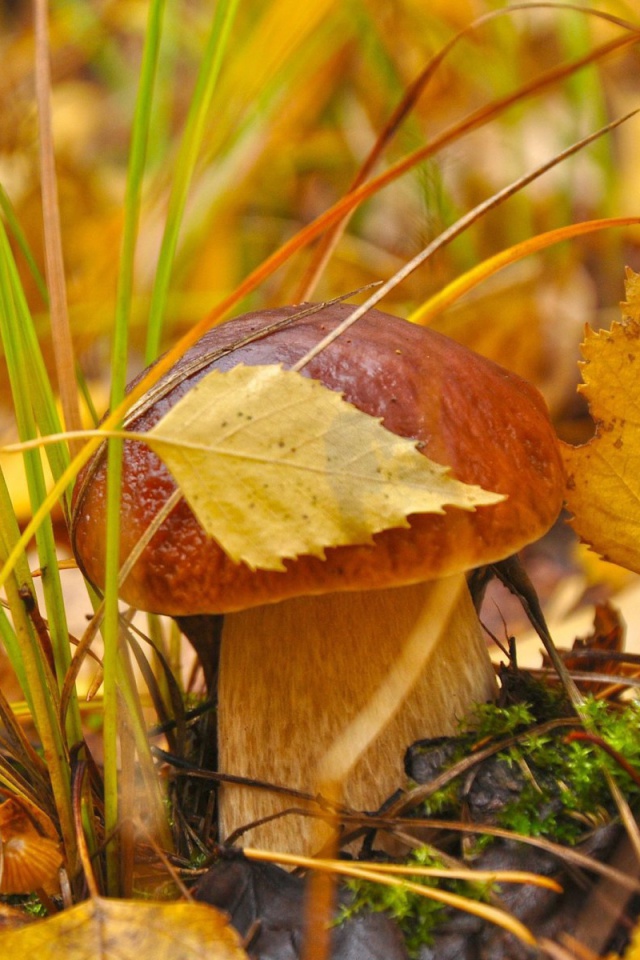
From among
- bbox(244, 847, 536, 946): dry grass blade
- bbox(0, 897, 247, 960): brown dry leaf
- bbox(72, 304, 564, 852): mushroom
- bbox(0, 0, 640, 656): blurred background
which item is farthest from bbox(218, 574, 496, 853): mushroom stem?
bbox(0, 0, 640, 656): blurred background

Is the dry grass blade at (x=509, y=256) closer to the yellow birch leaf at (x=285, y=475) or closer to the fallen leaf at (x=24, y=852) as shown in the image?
the yellow birch leaf at (x=285, y=475)

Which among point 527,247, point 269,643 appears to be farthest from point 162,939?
point 527,247

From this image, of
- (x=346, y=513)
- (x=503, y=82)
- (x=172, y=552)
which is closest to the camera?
(x=346, y=513)

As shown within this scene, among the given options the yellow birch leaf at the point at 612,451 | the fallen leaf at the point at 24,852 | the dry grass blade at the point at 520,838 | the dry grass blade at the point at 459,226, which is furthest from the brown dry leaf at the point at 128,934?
→ the yellow birch leaf at the point at 612,451

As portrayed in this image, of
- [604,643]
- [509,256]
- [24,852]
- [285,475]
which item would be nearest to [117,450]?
[285,475]

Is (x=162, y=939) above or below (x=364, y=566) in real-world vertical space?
below

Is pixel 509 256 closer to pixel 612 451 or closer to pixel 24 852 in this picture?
pixel 612 451

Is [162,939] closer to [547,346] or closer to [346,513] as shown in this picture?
[346,513]
